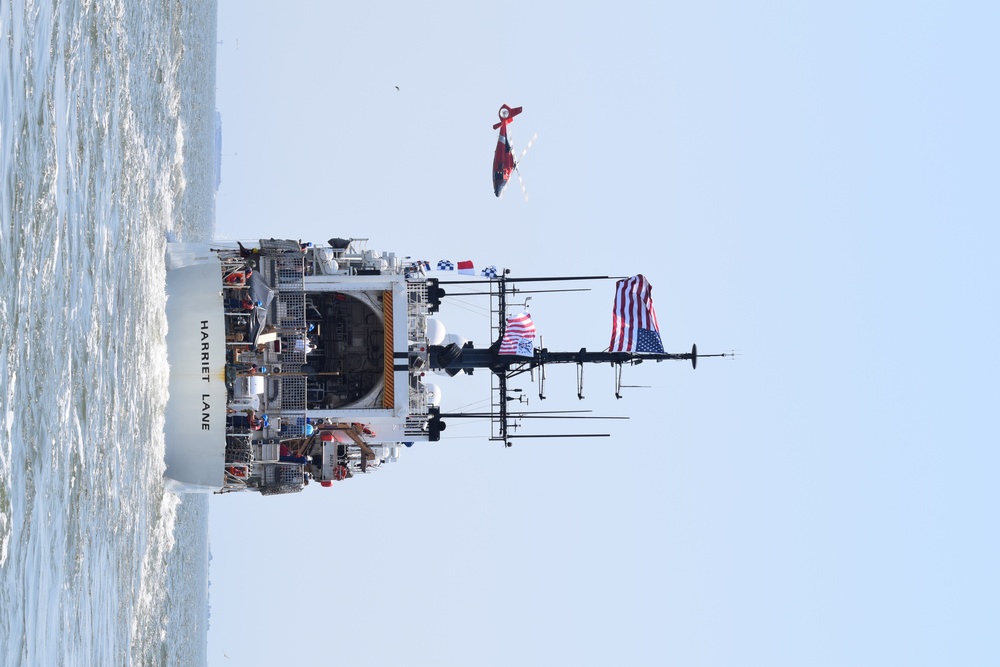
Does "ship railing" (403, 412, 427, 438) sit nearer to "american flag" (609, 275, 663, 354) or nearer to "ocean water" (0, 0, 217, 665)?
"american flag" (609, 275, 663, 354)

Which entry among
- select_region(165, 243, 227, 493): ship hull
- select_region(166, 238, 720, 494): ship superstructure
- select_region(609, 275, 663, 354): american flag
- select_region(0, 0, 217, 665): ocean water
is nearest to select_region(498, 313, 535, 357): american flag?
select_region(166, 238, 720, 494): ship superstructure

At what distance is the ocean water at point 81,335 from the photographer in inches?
1109

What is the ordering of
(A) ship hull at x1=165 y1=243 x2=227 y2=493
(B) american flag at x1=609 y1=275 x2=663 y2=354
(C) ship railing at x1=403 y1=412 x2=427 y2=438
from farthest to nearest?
(C) ship railing at x1=403 y1=412 x2=427 y2=438 → (B) american flag at x1=609 y1=275 x2=663 y2=354 → (A) ship hull at x1=165 y1=243 x2=227 y2=493

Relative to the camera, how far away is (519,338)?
4659 cm

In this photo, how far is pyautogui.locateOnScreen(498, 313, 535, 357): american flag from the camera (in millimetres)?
46438

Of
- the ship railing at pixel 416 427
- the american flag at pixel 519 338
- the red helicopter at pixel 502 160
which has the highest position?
the red helicopter at pixel 502 160

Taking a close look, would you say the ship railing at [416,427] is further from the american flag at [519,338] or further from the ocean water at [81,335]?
the ocean water at [81,335]

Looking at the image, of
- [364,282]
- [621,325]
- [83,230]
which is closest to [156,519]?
[364,282]

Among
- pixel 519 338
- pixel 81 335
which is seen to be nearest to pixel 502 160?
pixel 519 338

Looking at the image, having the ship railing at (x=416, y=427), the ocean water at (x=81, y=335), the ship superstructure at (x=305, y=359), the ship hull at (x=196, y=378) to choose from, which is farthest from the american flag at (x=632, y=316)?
the ocean water at (x=81, y=335)

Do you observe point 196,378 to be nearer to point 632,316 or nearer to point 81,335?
point 81,335

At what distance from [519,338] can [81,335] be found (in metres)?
17.6

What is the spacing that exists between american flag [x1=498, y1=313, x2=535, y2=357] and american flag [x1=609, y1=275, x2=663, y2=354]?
3.04 m

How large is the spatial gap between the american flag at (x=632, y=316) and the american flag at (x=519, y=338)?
3040 millimetres
